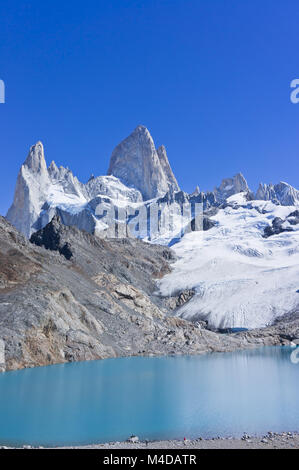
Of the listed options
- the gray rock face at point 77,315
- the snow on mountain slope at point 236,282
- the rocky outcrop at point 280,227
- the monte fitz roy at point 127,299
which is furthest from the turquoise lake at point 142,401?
the rocky outcrop at point 280,227

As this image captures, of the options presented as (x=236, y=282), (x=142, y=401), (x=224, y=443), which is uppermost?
(x=236, y=282)

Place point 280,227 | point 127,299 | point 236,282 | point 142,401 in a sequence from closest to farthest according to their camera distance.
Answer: point 142,401 → point 127,299 → point 236,282 → point 280,227

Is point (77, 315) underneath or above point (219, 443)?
above

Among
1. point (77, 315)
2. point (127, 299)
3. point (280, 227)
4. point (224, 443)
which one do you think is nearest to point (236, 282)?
point (127, 299)

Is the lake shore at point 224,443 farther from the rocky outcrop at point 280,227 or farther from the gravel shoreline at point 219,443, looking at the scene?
the rocky outcrop at point 280,227

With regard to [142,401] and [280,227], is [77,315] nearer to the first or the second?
[142,401]

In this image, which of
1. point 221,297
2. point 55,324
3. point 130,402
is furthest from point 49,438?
point 221,297

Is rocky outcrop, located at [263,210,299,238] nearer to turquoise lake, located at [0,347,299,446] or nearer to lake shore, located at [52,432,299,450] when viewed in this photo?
turquoise lake, located at [0,347,299,446]

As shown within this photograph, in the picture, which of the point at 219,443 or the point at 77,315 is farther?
the point at 77,315
